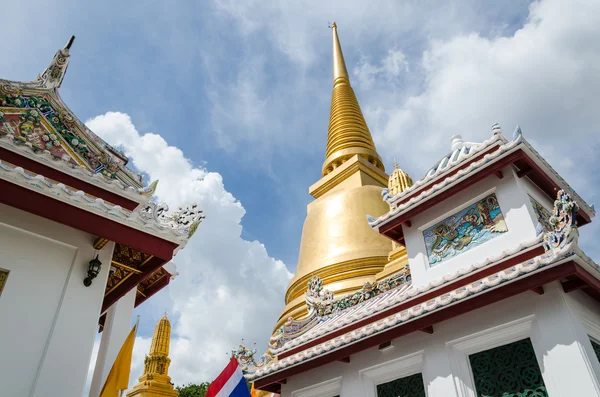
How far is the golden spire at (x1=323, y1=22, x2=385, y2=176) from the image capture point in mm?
21766

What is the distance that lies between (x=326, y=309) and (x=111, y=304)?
496 cm

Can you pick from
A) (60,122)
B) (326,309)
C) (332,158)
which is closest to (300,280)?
(326,309)

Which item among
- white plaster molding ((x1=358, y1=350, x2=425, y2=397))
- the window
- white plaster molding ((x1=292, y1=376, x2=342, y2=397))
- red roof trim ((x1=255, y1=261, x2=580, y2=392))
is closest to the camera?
red roof trim ((x1=255, y1=261, x2=580, y2=392))

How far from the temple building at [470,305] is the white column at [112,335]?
2.62 meters

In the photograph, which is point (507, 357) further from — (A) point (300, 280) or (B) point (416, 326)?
(A) point (300, 280)

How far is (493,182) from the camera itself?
312 inches

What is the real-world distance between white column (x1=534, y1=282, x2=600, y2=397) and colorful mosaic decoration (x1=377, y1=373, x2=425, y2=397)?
178 cm

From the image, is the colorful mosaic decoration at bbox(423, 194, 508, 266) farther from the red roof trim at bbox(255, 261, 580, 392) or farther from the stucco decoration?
the stucco decoration

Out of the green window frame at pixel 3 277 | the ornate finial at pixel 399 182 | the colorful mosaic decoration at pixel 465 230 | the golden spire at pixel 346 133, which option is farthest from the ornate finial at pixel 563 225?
the golden spire at pixel 346 133

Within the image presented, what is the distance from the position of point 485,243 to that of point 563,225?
6.21ft

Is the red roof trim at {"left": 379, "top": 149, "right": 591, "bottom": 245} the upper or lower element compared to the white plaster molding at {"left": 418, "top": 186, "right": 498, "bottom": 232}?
upper

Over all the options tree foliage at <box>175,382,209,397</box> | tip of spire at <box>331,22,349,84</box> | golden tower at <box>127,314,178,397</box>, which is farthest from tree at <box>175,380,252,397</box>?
tip of spire at <box>331,22,349,84</box>

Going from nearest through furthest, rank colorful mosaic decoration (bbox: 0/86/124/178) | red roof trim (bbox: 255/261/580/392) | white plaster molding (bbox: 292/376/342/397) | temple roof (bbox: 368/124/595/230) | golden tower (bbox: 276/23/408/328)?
red roof trim (bbox: 255/261/580/392) < colorful mosaic decoration (bbox: 0/86/124/178) < temple roof (bbox: 368/124/595/230) < white plaster molding (bbox: 292/376/342/397) < golden tower (bbox: 276/23/408/328)

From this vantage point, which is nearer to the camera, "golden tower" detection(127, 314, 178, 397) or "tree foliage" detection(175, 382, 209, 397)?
"golden tower" detection(127, 314, 178, 397)
